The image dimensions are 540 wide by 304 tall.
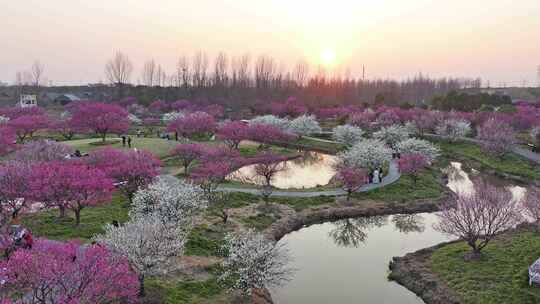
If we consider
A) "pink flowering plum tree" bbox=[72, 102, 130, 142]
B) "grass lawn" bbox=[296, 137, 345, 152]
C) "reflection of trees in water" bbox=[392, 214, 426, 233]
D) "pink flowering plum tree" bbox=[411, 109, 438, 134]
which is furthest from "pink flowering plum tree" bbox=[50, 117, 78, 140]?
"pink flowering plum tree" bbox=[411, 109, 438, 134]

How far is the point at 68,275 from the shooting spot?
11805 millimetres

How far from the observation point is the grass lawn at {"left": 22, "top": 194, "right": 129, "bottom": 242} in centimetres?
2178

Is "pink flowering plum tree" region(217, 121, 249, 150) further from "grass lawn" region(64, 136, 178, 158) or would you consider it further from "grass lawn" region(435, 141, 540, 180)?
"grass lawn" region(435, 141, 540, 180)

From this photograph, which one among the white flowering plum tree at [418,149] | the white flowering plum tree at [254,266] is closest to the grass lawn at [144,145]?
the white flowering plum tree at [418,149]

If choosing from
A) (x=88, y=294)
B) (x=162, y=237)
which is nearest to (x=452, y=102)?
(x=162, y=237)

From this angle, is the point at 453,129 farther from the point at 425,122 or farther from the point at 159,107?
the point at 159,107

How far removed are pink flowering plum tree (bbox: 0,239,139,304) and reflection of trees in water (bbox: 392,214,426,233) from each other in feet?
67.1

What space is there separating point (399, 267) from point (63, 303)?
16.3m

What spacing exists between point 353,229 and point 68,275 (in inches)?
783

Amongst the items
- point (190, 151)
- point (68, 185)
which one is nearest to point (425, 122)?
point (190, 151)

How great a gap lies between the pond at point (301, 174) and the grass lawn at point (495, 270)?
16.4 meters

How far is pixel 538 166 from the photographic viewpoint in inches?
1720

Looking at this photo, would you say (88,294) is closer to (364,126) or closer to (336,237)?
(336,237)

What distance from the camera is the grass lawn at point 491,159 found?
42.6 metres
